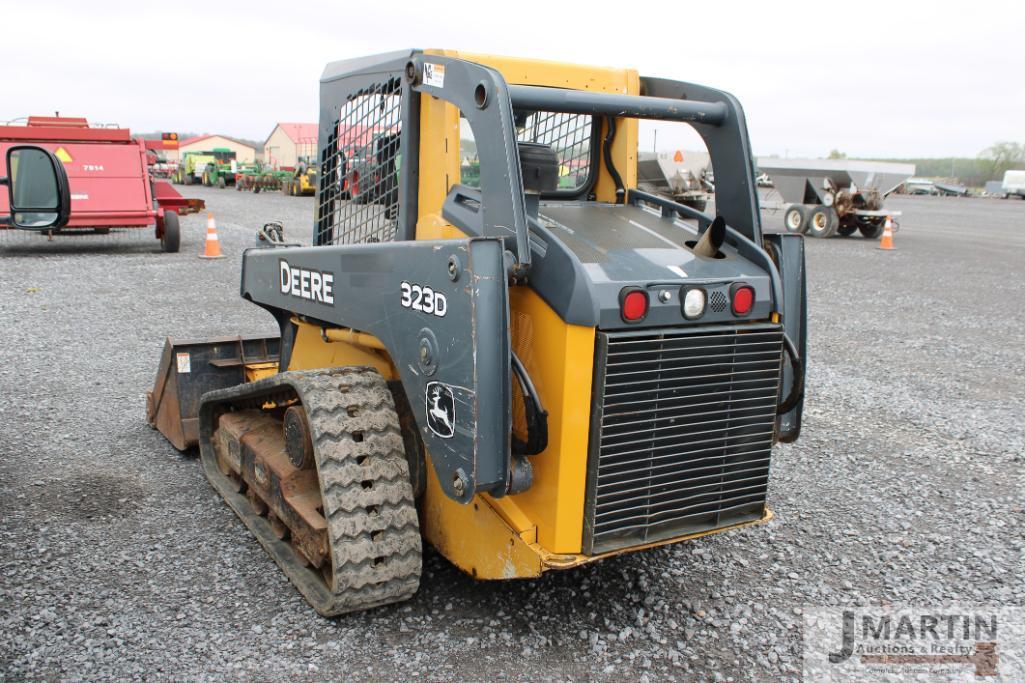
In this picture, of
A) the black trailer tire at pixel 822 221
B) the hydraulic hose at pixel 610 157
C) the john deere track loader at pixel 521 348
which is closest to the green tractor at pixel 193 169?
the black trailer tire at pixel 822 221

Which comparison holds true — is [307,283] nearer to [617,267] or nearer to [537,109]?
[537,109]

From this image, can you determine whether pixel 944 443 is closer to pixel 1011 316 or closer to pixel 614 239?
pixel 614 239

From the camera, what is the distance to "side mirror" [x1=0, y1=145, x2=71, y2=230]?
9.99ft

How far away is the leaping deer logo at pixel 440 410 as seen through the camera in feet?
8.89

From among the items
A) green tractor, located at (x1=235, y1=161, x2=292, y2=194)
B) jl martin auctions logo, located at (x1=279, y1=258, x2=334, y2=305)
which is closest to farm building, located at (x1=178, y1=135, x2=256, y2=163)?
green tractor, located at (x1=235, y1=161, x2=292, y2=194)

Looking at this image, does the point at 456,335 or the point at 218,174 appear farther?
the point at 218,174

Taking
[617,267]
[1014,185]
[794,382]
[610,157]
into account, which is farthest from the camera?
[1014,185]

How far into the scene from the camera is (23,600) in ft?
10.3

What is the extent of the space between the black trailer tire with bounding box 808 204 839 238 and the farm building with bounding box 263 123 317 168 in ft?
101

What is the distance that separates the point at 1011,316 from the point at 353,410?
9.39m

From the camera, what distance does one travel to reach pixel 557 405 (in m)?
2.66

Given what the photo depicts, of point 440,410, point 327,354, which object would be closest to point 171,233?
point 327,354

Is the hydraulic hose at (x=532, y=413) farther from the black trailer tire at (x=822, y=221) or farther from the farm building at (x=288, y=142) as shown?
the farm building at (x=288, y=142)

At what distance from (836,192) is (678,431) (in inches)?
727
